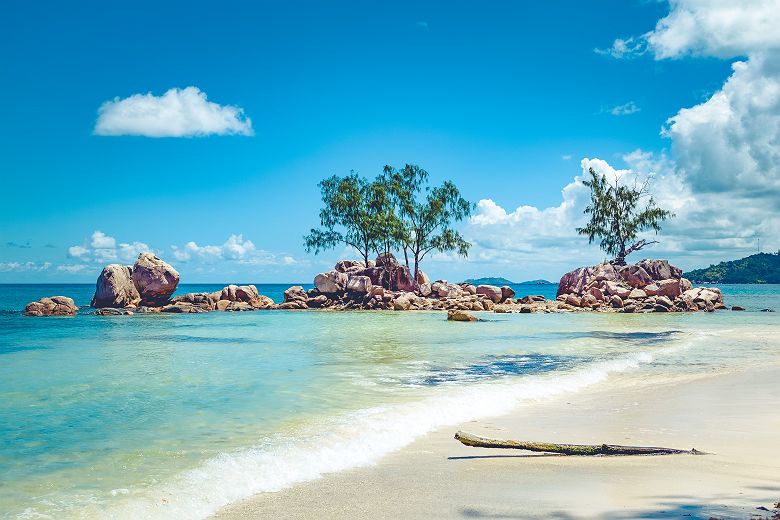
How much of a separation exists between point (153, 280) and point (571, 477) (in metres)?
54.4

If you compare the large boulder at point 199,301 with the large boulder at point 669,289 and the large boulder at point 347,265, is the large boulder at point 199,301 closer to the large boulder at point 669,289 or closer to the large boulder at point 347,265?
the large boulder at point 347,265

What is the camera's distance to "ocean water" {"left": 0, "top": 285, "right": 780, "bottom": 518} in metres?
6.84

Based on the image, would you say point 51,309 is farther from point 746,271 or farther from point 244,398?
point 746,271

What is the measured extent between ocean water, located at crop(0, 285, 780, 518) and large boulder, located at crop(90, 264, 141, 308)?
90.0 ft

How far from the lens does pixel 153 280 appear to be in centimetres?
5488

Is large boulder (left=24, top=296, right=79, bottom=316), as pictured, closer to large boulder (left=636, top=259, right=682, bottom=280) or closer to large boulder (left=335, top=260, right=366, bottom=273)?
large boulder (left=335, top=260, right=366, bottom=273)

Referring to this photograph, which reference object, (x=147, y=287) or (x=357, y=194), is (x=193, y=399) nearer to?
(x=147, y=287)

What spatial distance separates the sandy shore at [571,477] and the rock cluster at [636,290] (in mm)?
43864

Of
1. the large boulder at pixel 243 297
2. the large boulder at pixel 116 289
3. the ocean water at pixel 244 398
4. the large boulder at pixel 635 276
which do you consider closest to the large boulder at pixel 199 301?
the large boulder at pixel 243 297

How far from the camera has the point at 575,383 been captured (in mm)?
13953

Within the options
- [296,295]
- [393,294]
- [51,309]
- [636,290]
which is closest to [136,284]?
[51,309]

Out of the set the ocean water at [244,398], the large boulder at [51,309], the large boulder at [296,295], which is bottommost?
the ocean water at [244,398]

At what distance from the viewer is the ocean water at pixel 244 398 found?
6844mm

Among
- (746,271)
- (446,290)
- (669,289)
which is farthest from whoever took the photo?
(746,271)
